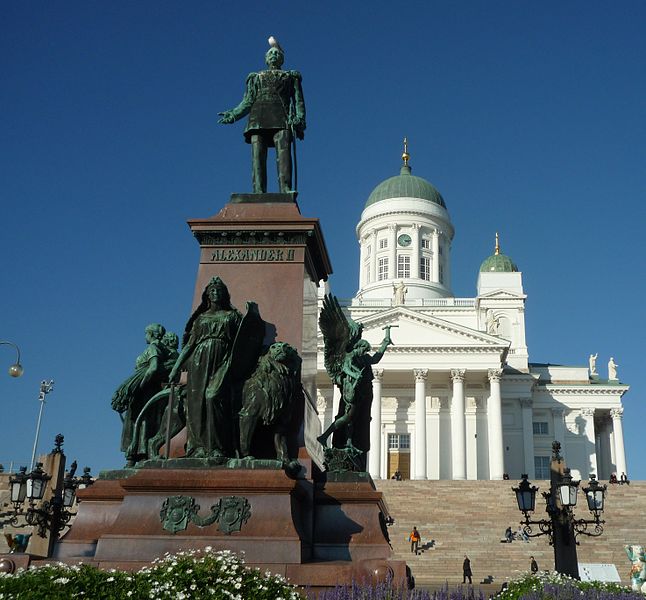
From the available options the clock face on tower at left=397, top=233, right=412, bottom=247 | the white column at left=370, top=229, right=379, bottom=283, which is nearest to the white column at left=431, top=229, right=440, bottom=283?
the clock face on tower at left=397, top=233, right=412, bottom=247

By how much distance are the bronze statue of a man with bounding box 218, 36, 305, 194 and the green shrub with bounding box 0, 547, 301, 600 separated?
17.8 feet

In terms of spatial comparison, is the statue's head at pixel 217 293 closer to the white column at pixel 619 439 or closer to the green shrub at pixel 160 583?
the green shrub at pixel 160 583

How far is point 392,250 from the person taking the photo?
77.7m

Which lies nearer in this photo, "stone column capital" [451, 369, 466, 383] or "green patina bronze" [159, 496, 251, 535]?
"green patina bronze" [159, 496, 251, 535]

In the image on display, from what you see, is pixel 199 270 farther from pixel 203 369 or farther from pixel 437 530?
pixel 437 530

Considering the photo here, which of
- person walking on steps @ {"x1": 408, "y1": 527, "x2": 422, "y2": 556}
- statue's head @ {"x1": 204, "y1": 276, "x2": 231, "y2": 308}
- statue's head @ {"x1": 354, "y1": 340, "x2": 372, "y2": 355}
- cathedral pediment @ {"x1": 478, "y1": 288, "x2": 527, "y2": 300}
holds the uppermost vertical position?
cathedral pediment @ {"x1": 478, "y1": 288, "x2": 527, "y2": 300}

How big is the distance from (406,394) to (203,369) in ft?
195

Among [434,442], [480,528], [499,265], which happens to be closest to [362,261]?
[499,265]

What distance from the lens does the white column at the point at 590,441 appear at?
6781 cm

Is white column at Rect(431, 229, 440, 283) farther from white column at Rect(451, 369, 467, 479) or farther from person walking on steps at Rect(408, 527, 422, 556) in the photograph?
person walking on steps at Rect(408, 527, 422, 556)

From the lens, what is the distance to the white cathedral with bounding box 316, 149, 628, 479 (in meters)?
62.1

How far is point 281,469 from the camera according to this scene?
722 centimetres

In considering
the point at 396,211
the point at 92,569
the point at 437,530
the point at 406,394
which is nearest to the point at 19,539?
the point at 92,569

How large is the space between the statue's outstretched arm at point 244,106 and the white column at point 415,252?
66.4 meters
